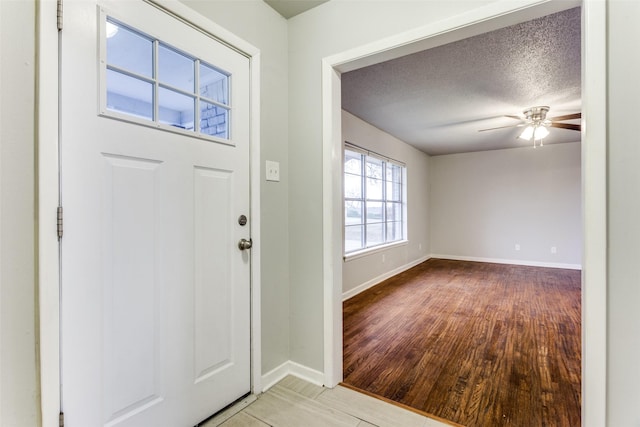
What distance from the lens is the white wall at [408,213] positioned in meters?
3.89

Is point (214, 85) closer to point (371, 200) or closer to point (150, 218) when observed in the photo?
point (150, 218)

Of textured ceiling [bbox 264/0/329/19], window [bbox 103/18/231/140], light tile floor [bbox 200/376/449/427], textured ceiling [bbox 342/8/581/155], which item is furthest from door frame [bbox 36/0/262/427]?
textured ceiling [bbox 342/8/581/155]

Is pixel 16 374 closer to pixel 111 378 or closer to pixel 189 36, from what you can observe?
pixel 111 378

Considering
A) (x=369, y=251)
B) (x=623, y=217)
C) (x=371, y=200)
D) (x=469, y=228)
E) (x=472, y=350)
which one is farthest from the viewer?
(x=469, y=228)

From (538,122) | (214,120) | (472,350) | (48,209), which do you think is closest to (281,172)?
(214,120)

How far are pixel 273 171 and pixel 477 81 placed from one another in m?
2.26

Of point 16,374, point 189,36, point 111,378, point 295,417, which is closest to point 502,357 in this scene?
point 295,417

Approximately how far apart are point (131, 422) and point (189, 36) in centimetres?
173

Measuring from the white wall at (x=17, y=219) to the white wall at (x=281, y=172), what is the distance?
38.8 inches

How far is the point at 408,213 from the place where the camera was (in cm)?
569

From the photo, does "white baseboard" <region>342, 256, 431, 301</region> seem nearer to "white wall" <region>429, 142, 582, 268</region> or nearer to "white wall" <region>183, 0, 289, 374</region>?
"white wall" <region>429, 142, 582, 268</region>

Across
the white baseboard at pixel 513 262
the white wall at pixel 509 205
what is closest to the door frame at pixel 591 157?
the white baseboard at pixel 513 262

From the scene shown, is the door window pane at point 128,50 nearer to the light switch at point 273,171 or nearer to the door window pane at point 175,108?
the door window pane at point 175,108

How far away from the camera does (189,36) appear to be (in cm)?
142
